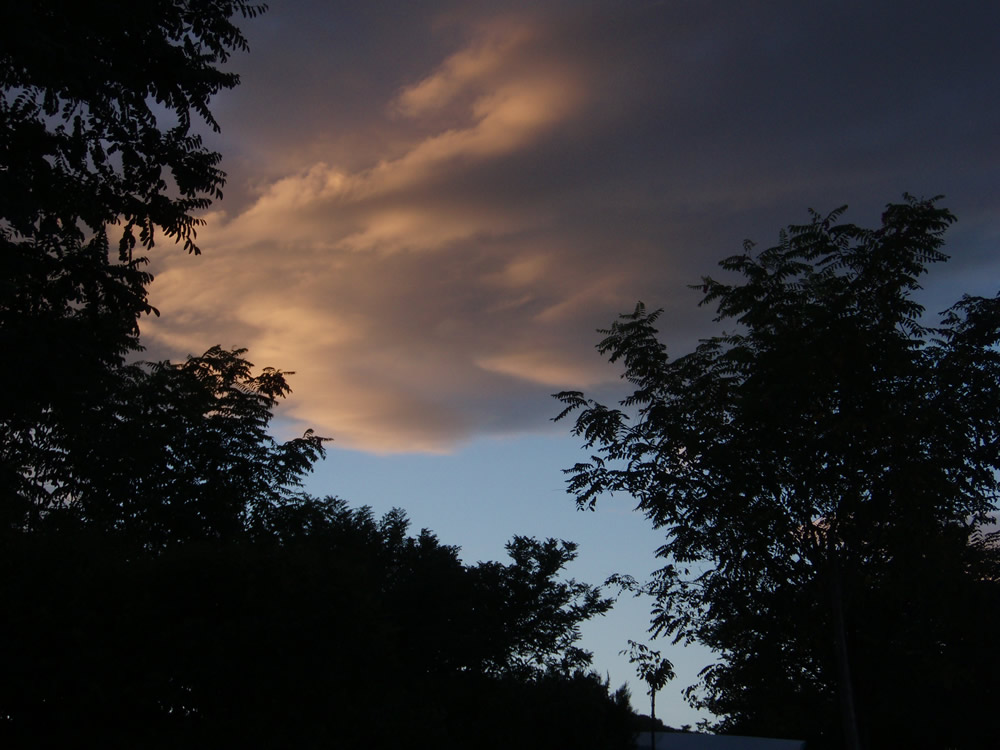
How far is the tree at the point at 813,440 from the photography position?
18.8m

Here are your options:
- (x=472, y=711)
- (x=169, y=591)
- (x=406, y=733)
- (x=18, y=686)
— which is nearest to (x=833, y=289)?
(x=406, y=733)

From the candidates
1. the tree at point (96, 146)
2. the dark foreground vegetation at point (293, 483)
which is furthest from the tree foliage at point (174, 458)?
the tree at point (96, 146)

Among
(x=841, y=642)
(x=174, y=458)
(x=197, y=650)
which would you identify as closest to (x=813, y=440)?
(x=841, y=642)

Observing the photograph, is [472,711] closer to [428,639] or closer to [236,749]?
[428,639]

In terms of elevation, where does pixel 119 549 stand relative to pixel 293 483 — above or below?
below

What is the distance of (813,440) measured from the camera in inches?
770

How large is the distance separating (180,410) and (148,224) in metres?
17.4

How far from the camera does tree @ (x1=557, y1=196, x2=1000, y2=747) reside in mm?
18797

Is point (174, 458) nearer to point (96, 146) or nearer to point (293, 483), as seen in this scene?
point (293, 483)

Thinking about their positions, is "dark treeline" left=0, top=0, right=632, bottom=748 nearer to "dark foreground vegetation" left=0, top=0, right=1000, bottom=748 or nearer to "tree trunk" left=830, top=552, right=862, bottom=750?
"dark foreground vegetation" left=0, top=0, right=1000, bottom=748

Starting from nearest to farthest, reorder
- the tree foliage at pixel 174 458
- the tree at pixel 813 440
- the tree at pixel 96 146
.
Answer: the tree at pixel 96 146, the tree at pixel 813 440, the tree foliage at pixel 174 458

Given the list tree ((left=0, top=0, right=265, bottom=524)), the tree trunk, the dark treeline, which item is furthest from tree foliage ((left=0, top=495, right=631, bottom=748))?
the tree trunk

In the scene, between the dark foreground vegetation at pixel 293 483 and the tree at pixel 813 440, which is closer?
the dark foreground vegetation at pixel 293 483

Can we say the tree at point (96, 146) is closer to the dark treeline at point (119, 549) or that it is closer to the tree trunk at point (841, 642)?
the dark treeline at point (119, 549)
